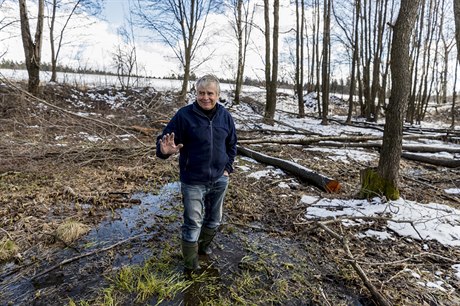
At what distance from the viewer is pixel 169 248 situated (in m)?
3.22

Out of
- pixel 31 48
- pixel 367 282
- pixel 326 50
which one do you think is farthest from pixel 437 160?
pixel 31 48

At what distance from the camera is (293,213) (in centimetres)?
431

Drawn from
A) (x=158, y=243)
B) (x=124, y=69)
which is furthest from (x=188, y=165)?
(x=124, y=69)

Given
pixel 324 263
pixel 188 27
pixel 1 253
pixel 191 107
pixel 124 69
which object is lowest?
pixel 324 263

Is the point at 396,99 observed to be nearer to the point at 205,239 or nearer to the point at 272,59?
the point at 205,239

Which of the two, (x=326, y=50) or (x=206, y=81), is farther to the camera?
(x=326, y=50)

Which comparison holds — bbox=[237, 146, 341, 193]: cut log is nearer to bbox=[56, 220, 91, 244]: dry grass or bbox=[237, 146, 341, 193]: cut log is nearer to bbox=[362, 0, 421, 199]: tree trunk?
bbox=[362, 0, 421, 199]: tree trunk

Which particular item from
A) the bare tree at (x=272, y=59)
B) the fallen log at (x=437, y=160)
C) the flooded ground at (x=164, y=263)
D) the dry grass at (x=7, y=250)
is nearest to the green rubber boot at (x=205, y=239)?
the flooded ground at (x=164, y=263)

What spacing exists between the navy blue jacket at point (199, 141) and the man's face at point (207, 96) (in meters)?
0.08

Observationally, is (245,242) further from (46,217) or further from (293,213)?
(46,217)

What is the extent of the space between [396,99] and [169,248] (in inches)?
150

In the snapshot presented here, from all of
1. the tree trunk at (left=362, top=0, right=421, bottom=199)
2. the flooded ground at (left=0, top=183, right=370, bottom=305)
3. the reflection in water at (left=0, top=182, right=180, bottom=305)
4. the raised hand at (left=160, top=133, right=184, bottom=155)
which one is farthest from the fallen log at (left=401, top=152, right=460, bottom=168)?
the raised hand at (left=160, top=133, right=184, bottom=155)

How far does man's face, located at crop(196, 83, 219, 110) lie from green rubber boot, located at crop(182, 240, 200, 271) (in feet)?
4.25

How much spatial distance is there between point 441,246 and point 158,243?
332cm
